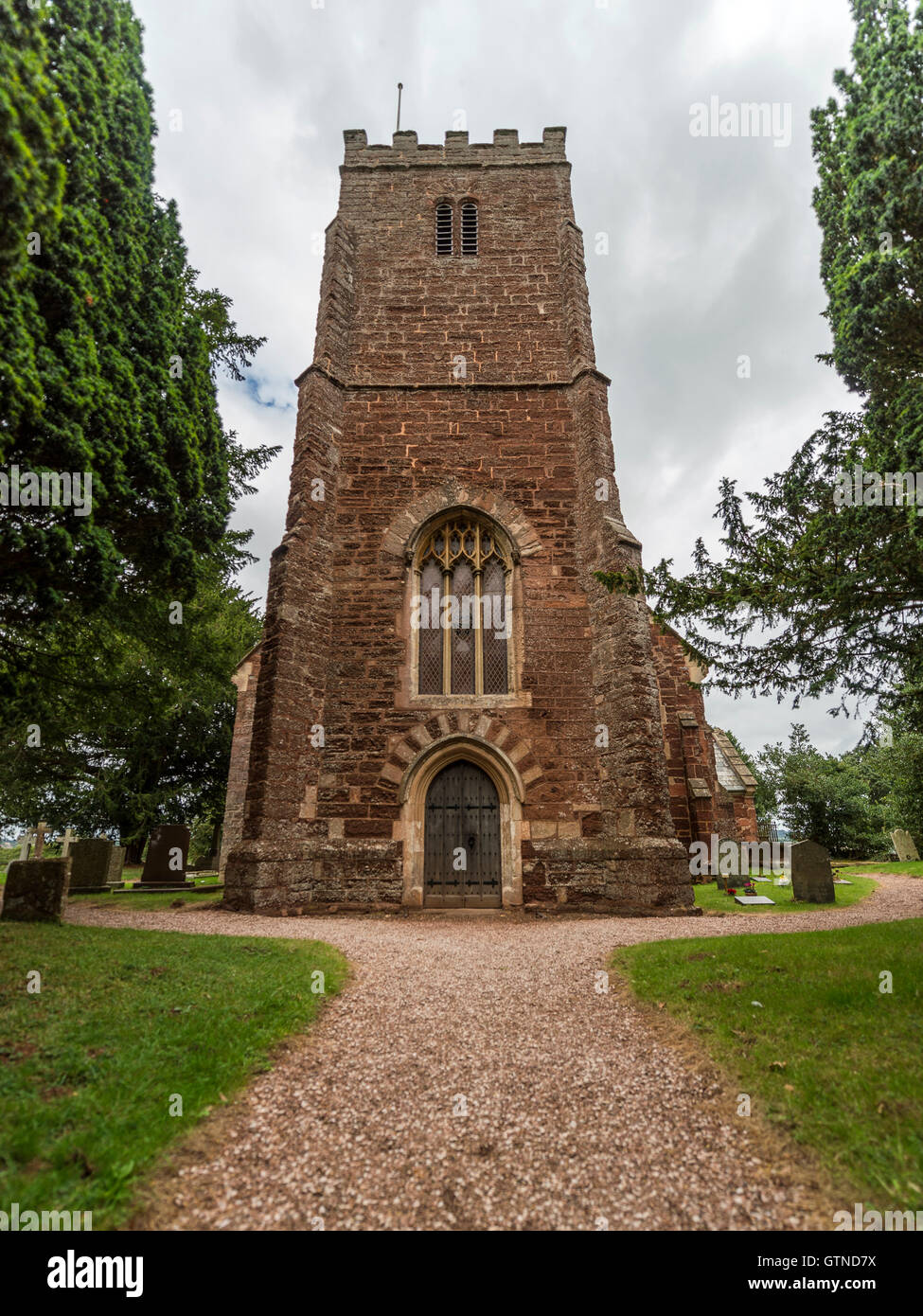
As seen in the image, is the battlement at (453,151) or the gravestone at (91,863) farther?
the battlement at (453,151)

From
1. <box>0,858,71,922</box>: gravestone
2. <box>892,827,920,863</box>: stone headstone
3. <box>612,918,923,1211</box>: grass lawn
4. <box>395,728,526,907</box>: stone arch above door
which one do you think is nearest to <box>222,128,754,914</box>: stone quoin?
<box>395,728,526,907</box>: stone arch above door

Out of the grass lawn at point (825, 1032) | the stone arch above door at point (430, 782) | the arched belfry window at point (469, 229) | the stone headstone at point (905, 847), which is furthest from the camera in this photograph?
the stone headstone at point (905, 847)

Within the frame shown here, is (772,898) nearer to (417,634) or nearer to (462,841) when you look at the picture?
(462,841)

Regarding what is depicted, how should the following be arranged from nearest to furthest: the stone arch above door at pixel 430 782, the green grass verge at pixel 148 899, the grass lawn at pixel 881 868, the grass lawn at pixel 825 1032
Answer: the grass lawn at pixel 825 1032
the stone arch above door at pixel 430 782
the green grass verge at pixel 148 899
the grass lawn at pixel 881 868

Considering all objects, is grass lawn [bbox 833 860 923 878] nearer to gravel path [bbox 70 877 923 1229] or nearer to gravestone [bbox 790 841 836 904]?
gravestone [bbox 790 841 836 904]

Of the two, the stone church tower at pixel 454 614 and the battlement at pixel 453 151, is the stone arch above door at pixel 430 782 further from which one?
the battlement at pixel 453 151

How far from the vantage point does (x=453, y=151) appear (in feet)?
49.7

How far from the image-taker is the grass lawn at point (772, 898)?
9.69 metres

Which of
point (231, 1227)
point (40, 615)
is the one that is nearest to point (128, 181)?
point (40, 615)

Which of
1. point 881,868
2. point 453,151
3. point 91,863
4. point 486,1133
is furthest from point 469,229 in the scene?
point 881,868

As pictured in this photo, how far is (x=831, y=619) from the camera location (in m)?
5.61

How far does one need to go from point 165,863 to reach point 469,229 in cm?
1728

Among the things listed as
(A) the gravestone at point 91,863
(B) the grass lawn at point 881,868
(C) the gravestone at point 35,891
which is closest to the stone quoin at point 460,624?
(C) the gravestone at point 35,891

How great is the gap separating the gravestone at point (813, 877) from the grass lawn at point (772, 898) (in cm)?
17
